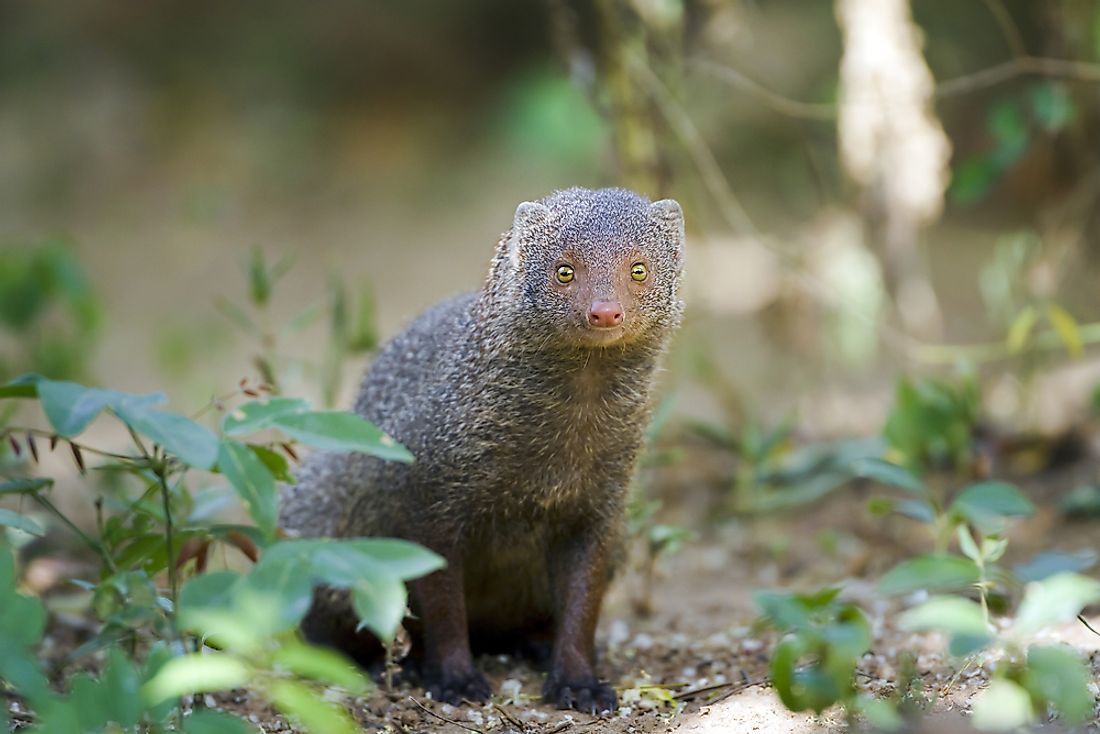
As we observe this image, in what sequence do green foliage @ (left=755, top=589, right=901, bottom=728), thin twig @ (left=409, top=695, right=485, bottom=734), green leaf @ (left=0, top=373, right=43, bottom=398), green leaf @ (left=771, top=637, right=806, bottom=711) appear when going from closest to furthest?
green foliage @ (left=755, top=589, right=901, bottom=728) < green leaf @ (left=771, top=637, right=806, bottom=711) < green leaf @ (left=0, top=373, right=43, bottom=398) < thin twig @ (left=409, top=695, right=485, bottom=734)

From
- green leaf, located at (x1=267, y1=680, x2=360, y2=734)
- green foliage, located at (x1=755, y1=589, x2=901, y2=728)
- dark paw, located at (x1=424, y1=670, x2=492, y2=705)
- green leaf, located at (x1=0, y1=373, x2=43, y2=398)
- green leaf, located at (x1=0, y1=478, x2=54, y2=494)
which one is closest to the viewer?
green leaf, located at (x1=267, y1=680, x2=360, y2=734)

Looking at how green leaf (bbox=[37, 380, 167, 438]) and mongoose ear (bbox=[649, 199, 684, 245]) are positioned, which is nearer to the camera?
A: green leaf (bbox=[37, 380, 167, 438])

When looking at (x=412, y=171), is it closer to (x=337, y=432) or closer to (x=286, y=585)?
(x=337, y=432)

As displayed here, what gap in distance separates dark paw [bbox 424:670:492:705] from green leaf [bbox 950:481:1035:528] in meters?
1.08

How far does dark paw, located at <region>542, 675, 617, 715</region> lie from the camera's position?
2672mm

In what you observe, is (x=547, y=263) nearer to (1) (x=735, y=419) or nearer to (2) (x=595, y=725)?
(2) (x=595, y=725)

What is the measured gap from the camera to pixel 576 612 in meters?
2.83

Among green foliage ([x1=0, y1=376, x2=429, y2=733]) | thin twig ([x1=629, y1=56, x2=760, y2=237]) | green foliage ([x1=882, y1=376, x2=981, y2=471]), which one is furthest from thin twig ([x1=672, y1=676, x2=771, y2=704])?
thin twig ([x1=629, y1=56, x2=760, y2=237])

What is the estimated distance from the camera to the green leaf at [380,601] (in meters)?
1.58

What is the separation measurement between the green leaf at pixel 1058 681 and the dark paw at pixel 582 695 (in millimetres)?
1128

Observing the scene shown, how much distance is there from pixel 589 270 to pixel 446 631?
34.0 inches

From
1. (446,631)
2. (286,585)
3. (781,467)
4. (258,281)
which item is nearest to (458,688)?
(446,631)

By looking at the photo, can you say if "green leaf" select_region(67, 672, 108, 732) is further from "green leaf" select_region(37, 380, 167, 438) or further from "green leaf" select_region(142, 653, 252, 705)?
"green leaf" select_region(37, 380, 167, 438)

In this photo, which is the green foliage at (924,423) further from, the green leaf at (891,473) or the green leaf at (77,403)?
the green leaf at (77,403)
